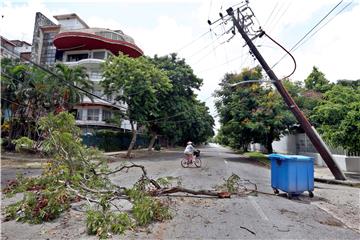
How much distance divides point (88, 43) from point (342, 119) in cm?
3608

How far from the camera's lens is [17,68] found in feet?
75.3

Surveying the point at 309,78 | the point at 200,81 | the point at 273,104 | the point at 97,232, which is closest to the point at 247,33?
the point at 273,104

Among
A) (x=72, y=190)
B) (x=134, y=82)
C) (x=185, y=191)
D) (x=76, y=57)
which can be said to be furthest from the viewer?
(x=76, y=57)

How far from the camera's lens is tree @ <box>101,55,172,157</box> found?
894 inches

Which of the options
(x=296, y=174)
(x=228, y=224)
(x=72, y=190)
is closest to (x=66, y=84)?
(x=72, y=190)

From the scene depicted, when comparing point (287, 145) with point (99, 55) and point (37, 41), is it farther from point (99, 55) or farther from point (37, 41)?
point (37, 41)

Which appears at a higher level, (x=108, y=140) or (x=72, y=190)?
(x=108, y=140)

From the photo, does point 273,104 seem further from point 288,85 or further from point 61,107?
point 61,107

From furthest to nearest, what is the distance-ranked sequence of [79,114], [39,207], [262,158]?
[79,114], [262,158], [39,207]

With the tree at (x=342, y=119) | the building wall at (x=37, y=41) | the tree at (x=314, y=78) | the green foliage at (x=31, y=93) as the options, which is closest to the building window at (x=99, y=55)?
the building wall at (x=37, y=41)

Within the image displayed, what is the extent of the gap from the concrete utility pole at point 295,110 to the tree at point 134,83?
9790mm

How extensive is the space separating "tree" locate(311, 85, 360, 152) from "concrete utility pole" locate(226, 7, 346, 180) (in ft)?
5.32

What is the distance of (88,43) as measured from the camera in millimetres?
40000

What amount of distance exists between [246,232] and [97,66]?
126ft
